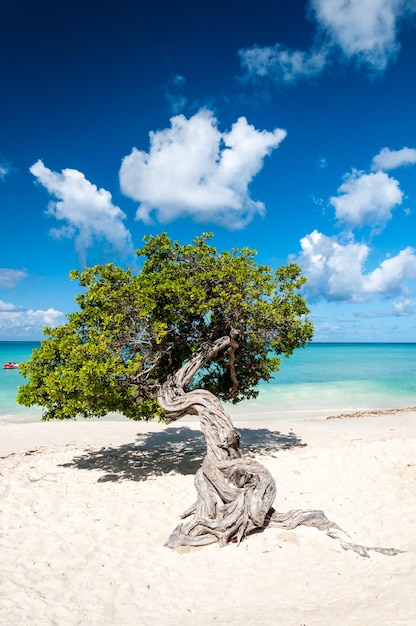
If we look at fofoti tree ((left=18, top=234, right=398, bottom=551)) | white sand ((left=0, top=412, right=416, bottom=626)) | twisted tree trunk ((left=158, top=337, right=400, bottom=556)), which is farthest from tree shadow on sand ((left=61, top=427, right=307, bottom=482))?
twisted tree trunk ((left=158, top=337, right=400, bottom=556))

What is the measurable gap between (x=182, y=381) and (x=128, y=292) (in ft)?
8.63

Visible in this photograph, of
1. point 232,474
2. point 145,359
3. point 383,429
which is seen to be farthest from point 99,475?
point 383,429

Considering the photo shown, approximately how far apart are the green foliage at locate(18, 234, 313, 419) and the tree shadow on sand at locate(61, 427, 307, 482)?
6.95 ft

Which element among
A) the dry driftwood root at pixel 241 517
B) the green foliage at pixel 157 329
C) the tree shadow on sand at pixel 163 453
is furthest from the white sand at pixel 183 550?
the green foliage at pixel 157 329

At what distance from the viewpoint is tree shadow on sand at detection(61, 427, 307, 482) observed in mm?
12230

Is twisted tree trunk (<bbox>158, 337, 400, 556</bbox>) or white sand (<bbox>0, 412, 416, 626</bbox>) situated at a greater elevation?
twisted tree trunk (<bbox>158, 337, 400, 556</bbox>)

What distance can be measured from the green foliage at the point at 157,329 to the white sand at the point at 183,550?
2.09m

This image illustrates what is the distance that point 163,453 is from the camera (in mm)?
14297

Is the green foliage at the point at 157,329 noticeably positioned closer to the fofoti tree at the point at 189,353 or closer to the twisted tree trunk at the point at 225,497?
the fofoti tree at the point at 189,353

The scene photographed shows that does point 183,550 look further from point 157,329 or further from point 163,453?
point 163,453

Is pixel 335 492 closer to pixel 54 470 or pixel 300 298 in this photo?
pixel 300 298

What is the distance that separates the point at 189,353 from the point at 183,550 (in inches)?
227

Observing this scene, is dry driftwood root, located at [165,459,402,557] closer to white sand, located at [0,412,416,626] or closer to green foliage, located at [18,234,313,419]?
white sand, located at [0,412,416,626]

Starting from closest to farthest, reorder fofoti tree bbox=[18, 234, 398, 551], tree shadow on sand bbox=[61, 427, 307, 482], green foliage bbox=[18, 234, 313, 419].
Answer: fofoti tree bbox=[18, 234, 398, 551] → green foliage bbox=[18, 234, 313, 419] → tree shadow on sand bbox=[61, 427, 307, 482]
